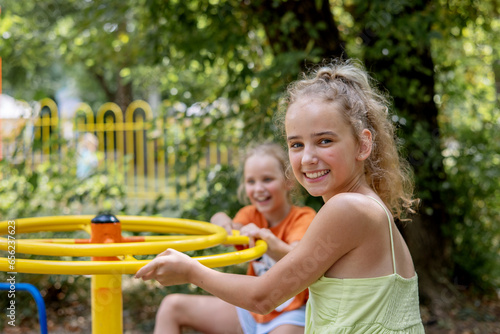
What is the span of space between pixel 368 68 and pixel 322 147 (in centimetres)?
223

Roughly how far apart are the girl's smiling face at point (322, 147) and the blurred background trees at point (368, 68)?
1590 mm

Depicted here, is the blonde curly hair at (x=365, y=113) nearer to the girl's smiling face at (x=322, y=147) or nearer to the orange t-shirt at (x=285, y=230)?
the girl's smiling face at (x=322, y=147)

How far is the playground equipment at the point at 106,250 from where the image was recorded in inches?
54.0

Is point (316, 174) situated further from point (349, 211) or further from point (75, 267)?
point (75, 267)

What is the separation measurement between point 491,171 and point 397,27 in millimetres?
1139

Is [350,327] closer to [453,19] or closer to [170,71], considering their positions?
[453,19]

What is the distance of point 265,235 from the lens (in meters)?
1.99

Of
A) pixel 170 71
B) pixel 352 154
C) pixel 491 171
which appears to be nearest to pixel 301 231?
pixel 352 154

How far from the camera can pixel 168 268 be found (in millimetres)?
1397

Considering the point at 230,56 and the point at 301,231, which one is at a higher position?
the point at 230,56

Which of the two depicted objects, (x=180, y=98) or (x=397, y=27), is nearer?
(x=397, y=27)

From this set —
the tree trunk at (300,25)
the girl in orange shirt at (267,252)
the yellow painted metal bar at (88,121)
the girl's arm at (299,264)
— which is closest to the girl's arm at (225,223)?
the girl in orange shirt at (267,252)

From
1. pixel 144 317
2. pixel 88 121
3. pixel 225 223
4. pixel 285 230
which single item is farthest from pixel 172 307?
pixel 88 121

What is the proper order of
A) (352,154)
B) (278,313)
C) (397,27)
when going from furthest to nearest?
1. (397,27)
2. (278,313)
3. (352,154)
